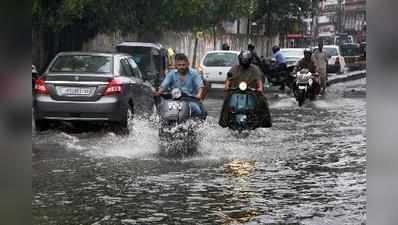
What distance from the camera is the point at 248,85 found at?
11.7 meters

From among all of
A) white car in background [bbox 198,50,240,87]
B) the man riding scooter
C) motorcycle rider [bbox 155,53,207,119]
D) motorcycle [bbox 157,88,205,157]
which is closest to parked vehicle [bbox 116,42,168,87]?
white car in background [bbox 198,50,240,87]

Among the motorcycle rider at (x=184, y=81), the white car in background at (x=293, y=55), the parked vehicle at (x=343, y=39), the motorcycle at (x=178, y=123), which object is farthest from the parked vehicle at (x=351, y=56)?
the motorcycle at (x=178, y=123)

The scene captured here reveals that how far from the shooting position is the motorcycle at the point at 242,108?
37.7 ft

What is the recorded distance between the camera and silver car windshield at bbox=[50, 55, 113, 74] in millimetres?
12492

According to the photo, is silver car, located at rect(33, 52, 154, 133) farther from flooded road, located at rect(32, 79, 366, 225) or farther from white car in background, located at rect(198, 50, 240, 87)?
white car in background, located at rect(198, 50, 240, 87)

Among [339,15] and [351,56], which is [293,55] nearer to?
[351,56]

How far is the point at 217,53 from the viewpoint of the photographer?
84.1 feet

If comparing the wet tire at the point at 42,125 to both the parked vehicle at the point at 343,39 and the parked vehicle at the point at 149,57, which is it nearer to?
the parked vehicle at the point at 149,57

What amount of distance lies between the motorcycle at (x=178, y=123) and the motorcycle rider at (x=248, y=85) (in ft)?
4.17

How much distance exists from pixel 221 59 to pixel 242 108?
45.4 feet

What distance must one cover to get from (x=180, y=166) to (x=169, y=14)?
53.9 feet

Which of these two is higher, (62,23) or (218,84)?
(62,23)
